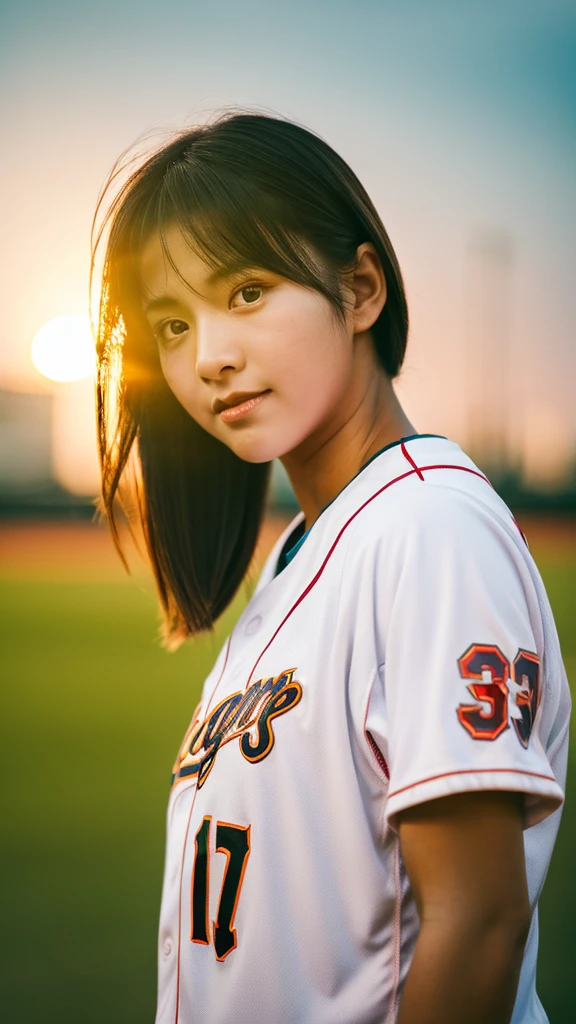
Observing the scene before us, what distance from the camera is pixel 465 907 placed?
31.1 inches

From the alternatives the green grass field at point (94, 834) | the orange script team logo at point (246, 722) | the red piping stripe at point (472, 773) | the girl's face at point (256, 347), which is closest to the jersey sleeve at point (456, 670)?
the red piping stripe at point (472, 773)

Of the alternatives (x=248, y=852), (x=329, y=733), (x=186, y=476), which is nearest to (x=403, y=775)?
(x=329, y=733)

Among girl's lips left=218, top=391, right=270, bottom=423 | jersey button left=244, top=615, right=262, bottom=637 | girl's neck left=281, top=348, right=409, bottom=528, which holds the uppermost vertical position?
girl's lips left=218, top=391, right=270, bottom=423

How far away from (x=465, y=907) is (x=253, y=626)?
498 millimetres

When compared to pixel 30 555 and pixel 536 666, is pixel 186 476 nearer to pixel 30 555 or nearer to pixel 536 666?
pixel 536 666

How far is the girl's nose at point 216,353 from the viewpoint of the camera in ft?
3.59

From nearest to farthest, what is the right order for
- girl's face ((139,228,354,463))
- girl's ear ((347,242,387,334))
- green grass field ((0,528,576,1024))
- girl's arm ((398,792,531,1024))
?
1. girl's arm ((398,792,531,1024))
2. girl's face ((139,228,354,463))
3. girl's ear ((347,242,387,334))
4. green grass field ((0,528,576,1024))

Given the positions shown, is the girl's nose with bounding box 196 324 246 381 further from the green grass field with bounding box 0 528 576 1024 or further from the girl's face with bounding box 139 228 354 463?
the green grass field with bounding box 0 528 576 1024

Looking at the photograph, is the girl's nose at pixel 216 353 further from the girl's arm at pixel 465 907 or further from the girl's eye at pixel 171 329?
the girl's arm at pixel 465 907

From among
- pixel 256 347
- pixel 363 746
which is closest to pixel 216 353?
pixel 256 347

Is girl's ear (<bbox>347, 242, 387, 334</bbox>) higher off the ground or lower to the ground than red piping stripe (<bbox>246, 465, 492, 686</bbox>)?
higher

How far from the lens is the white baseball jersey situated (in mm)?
824

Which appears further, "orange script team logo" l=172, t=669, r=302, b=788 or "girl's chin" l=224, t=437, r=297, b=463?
"girl's chin" l=224, t=437, r=297, b=463

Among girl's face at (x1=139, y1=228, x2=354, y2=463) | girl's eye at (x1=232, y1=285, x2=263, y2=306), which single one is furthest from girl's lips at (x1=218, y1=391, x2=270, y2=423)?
girl's eye at (x1=232, y1=285, x2=263, y2=306)
